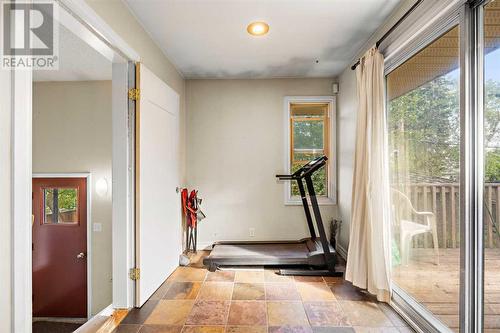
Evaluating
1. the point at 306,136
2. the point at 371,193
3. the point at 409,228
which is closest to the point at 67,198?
the point at 306,136

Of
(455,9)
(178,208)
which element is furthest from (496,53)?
(178,208)

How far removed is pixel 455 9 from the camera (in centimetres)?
161

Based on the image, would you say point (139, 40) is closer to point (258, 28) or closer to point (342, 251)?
point (258, 28)

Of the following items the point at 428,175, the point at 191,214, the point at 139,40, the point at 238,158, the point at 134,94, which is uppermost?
the point at 139,40

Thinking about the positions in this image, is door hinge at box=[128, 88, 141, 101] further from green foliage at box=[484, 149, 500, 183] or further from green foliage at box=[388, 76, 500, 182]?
green foliage at box=[484, 149, 500, 183]

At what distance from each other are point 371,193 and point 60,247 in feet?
12.5

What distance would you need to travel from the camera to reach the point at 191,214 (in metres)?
3.65

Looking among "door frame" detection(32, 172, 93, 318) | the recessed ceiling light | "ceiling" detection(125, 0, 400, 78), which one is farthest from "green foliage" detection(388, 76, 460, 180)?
"door frame" detection(32, 172, 93, 318)

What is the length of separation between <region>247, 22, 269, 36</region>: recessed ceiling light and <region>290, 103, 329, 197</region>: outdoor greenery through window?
1.56 meters

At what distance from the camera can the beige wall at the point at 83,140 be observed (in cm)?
342

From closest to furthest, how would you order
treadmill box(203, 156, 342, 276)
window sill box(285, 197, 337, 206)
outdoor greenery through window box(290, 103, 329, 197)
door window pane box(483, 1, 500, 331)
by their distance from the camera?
door window pane box(483, 1, 500, 331) → treadmill box(203, 156, 342, 276) → window sill box(285, 197, 337, 206) → outdoor greenery through window box(290, 103, 329, 197)

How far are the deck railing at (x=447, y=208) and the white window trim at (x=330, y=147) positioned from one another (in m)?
1.77

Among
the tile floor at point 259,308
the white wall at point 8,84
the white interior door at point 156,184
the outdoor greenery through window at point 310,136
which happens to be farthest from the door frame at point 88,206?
the outdoor greenery through window at point 310,136

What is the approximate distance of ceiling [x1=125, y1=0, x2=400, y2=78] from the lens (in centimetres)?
219
